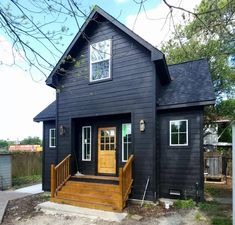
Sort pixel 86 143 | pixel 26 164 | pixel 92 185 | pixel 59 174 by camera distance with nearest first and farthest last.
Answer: pixel 92 185 < pixel 59 174 < pixel 86 143 < pixel 26 164

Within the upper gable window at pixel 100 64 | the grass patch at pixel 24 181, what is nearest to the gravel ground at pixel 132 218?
the upper gable window at pixel 100 64

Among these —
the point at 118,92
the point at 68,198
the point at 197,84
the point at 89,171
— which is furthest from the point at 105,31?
the point at 68,198

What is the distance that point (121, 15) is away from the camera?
Answer: 12.1 feet

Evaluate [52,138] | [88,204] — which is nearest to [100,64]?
[52,138]

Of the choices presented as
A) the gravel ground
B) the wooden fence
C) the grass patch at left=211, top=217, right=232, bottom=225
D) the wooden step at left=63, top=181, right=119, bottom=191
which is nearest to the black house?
the wooden step at left=63, top=181, right=119, bottom=191

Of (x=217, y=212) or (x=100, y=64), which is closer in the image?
(x=217, y=212)

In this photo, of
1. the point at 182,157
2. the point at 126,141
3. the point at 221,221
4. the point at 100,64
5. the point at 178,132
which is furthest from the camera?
the point at 100,64

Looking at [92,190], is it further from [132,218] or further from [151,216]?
[151,216]

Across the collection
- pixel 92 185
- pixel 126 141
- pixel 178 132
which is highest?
pixel 178 132

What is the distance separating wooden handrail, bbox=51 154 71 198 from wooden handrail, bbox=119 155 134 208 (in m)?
2.50

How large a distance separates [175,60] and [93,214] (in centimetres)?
1187

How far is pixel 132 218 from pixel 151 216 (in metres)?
0.51

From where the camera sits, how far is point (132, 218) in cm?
678

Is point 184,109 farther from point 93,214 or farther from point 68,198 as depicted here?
point 68,198
